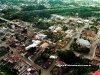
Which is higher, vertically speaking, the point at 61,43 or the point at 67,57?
the point at 61,43

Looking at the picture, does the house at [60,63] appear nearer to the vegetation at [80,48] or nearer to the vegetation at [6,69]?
the vegetation at [80,48]

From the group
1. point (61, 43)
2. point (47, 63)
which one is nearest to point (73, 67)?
point (47, 63)

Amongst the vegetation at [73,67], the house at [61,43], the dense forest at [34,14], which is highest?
the dense forest at [34,14]

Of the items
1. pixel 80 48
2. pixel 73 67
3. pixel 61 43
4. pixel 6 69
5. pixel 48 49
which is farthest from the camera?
pixel 61 43

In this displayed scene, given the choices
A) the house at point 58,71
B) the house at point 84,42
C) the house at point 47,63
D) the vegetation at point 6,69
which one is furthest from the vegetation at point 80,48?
the vegetation at point 6,69

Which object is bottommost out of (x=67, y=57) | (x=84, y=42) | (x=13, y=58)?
(x=13, y=58)

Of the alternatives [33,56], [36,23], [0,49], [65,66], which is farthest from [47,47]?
[36,23]

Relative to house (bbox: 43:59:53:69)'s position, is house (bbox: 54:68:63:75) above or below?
below

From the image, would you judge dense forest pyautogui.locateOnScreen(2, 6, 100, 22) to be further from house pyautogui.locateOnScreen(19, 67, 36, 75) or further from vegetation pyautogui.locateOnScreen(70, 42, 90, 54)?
house pyautogui.locateOnScreen(19, 67, 36, 75)

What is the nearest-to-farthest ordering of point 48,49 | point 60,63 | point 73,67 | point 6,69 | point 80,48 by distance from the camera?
1. point 6,69
2. point 73,67
3. point 60,63
4. point 48,49
5. point 80,48

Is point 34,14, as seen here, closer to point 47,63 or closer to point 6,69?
point 47,63

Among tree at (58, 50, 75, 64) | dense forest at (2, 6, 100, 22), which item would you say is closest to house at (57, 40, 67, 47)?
tree at (58, 50, 75, 64)

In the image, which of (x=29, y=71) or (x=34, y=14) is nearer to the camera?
(x=29, y=71)
